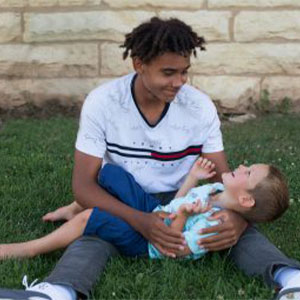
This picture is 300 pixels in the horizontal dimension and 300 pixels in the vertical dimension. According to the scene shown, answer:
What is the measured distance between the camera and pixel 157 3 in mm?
6688

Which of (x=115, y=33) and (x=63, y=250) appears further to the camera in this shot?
(x=115, y=33)

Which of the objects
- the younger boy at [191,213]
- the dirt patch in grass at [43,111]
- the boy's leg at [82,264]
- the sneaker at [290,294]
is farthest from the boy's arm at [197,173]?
the dirt patch in grass at [43,111]

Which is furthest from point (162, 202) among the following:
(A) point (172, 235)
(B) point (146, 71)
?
(B) point (146, 71)

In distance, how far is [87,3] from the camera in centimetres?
674

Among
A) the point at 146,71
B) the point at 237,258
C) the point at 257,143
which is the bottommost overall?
the point at 257,143

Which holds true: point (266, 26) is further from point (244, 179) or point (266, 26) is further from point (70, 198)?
point (244, 179)

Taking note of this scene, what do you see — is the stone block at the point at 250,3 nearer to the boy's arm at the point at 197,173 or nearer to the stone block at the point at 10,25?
the stone block at the point at 10,25

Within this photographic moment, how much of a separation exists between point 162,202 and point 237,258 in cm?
57

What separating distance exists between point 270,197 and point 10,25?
4274 millimetres

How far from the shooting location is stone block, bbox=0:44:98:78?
6.84 meters

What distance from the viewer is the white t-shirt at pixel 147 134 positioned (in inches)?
142

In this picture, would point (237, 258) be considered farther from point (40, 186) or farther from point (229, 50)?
point (229, 50)

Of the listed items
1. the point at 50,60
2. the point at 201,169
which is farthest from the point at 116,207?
the point at 50,60

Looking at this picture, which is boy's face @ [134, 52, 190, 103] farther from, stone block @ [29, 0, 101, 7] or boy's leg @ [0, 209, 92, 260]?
stone block @ [29, 0, 101, 7]
